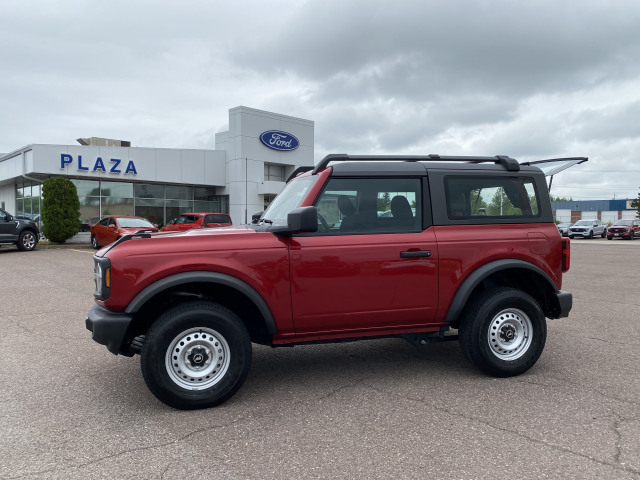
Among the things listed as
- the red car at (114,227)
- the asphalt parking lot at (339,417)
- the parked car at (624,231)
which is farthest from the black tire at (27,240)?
the parked car at (624,231)

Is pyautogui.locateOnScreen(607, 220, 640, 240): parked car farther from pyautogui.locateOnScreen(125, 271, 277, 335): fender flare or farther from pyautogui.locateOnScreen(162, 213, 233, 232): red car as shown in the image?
pyautogui.locateOnScreen(125, 271, 277, 335): fender flare

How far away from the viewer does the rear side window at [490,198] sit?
4582 mm

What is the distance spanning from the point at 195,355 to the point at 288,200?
5.51 feet

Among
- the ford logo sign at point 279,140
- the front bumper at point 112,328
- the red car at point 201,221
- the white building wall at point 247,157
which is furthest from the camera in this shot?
the ford logo sign at point 279,140

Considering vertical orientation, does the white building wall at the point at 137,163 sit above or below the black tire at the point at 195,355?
above

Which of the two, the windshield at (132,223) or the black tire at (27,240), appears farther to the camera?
the windshield at (132,223)

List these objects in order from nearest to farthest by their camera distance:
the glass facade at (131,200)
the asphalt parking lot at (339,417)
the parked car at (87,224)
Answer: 1. the asphalt parking lot at (339,417)
2. the parked car at (87,224)
3. the glass facade at (131,200)

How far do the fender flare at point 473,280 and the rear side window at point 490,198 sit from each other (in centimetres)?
44

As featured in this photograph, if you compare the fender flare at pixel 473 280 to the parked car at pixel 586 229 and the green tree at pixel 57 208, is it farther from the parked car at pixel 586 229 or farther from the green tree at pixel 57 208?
the parked car at pixel 586 229

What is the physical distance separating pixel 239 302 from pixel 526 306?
252 centimetres

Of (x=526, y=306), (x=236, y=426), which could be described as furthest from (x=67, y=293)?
(x=526, y=306)

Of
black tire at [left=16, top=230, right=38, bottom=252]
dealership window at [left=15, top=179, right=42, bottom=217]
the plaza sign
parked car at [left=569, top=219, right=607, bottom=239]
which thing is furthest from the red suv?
parked car at [left=569, top=219, right=607, bottom=239]

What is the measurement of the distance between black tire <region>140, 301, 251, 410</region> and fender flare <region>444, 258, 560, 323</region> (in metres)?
1.77

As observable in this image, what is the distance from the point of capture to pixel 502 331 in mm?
4559
